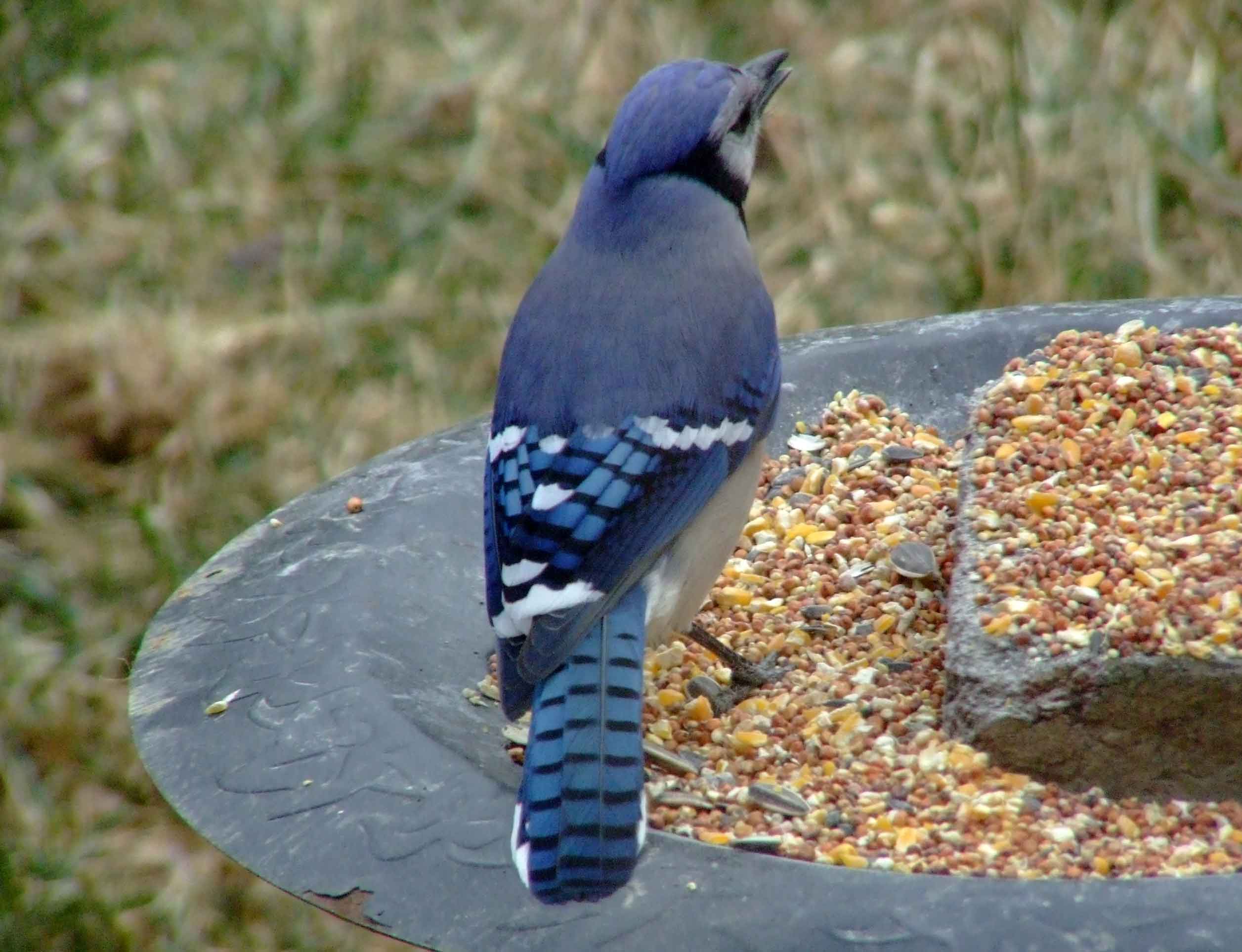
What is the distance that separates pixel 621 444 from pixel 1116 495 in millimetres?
629

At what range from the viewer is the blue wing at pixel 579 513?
2.00m

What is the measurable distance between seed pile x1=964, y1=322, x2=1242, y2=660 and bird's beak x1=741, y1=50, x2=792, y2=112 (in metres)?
0.63

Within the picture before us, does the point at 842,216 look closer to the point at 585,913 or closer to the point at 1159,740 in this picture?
the point at 1159,740

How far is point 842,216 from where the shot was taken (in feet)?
16.7

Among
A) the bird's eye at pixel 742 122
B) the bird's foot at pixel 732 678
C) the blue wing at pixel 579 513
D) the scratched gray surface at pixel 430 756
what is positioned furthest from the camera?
the bird's eye at pixel 742 122

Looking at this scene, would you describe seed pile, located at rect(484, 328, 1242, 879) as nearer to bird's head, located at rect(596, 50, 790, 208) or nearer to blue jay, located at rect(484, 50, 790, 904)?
blue jay, located at rect(484, 50, 790, 904)

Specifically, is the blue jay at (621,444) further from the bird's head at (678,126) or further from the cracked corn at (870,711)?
the cracked corn at (870,711)

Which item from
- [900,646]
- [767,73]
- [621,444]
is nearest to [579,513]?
[621,444]

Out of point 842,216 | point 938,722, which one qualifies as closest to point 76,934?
point 938,722

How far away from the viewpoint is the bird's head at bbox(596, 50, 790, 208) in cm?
251

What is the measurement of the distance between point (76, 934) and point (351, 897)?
214 cm

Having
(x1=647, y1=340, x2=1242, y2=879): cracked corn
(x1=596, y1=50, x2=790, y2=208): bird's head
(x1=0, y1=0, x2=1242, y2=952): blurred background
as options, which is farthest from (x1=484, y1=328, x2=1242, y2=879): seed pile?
(x1=0, y1=0, x2=1242, y2=952): blurred background

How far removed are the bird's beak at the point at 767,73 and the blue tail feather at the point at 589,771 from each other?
3.20ft

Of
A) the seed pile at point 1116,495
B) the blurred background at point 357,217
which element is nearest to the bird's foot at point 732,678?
the seed pile at point 1116,495
